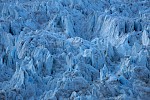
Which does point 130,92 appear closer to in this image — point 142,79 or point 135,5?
point 142,79

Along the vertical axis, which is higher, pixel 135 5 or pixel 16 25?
pixel 135 5

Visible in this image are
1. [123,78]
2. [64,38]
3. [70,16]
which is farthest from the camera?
[70,16]

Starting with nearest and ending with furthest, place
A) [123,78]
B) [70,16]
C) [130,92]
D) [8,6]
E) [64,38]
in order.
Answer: [130,92]
[123,78]
[64,38]
[70,16]
[8,6]

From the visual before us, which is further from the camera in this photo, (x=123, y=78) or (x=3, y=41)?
(x=3, y=41)

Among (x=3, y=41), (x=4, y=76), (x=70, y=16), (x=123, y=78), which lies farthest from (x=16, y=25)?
(x=123, y=78)

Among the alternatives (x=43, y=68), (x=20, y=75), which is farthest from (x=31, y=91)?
(x=43, y=68)

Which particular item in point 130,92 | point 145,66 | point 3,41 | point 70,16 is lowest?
point 130,92
